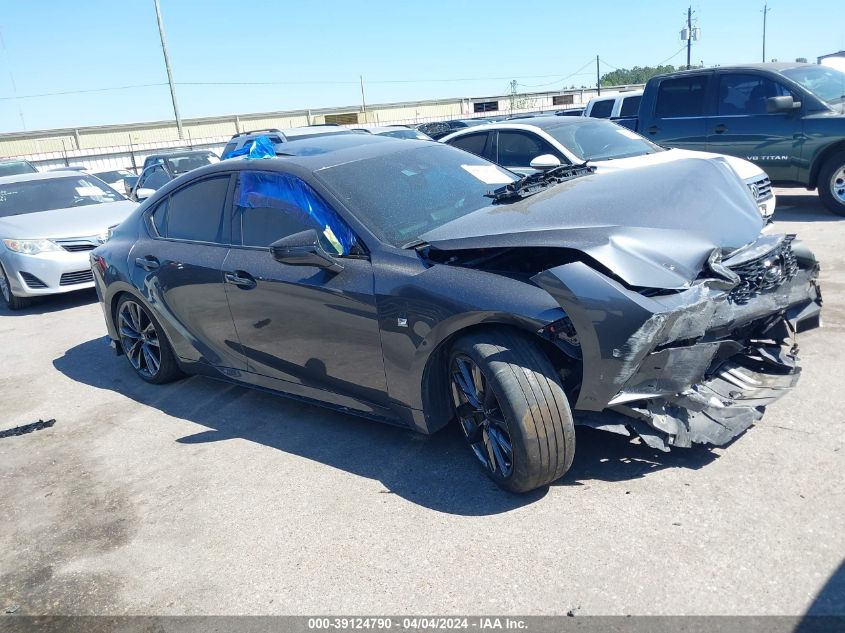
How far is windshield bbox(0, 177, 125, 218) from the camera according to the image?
31.2ft

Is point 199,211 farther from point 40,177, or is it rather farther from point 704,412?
point 40,177

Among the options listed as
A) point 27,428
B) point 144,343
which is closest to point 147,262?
point 144,343

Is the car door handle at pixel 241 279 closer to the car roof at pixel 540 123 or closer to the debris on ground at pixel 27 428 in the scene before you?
the debris on ground at pixel 27 428

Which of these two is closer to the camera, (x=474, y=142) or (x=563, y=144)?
(x=563, y=144)

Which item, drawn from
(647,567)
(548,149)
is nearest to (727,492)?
(647,567)

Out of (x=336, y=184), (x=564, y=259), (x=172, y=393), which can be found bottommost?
(x=172, y=393)

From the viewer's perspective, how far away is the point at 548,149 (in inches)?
313

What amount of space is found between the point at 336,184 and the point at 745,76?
766 cm

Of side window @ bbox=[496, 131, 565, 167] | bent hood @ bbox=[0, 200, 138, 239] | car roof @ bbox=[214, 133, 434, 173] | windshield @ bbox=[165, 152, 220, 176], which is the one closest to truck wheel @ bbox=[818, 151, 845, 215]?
side window @ bbox=[496, 131, 565, 167]

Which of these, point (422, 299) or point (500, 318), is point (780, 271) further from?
point (422, 299)

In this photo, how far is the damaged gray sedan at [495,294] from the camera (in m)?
3.00

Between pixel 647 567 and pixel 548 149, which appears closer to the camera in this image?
pixel 647 567

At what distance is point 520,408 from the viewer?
304 cm

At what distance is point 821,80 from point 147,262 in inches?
346
